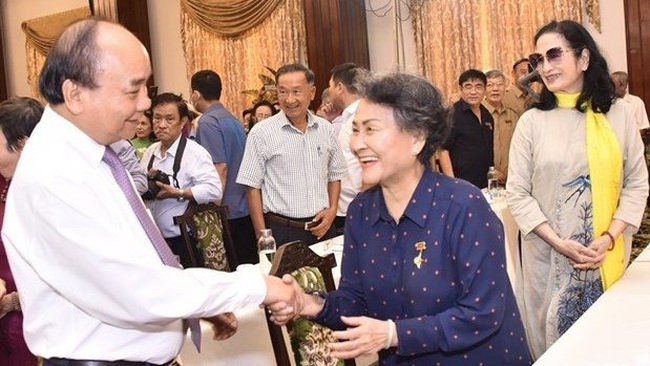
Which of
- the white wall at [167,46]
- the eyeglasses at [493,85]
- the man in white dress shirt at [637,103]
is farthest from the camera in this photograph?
the white wall at [167,46]

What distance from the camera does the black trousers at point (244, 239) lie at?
16.8 ft

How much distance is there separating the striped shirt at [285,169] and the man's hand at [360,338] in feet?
8.31

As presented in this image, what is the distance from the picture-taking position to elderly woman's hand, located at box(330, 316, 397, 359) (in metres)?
1.78

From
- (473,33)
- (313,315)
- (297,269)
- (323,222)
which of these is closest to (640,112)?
(473,33)

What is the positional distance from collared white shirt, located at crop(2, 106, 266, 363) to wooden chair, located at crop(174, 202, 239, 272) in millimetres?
2126

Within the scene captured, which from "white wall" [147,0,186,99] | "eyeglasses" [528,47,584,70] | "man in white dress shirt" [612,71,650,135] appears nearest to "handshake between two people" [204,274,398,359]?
"eyeglasses" [528,47,584,70]

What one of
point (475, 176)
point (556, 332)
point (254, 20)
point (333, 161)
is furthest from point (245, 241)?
point (254, 20)

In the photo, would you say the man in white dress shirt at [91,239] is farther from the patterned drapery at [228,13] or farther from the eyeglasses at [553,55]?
the patterned drapery at [228,13]

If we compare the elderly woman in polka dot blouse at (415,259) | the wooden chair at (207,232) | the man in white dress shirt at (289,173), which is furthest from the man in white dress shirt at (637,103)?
the elderly woman in polka dot blouse at (415,259)

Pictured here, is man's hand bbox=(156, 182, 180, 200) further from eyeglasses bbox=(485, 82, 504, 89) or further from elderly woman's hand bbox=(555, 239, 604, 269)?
eyeglasses bbox=(485, 82, 504, 89)

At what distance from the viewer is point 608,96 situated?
2.91 m

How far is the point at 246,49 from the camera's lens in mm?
10523

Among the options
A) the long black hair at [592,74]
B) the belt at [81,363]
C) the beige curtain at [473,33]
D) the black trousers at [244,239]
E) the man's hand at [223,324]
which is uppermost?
the beige curtain at [473,33]

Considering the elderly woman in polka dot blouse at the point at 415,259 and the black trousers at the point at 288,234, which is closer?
the elderly woman in polka dot blouse at the point at 415,259
